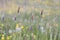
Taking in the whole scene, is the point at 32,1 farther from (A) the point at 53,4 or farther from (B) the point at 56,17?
(B) the point at 56,17

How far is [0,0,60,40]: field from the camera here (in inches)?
118

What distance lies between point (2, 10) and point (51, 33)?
1.25m

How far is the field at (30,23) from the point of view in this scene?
2.99 metres

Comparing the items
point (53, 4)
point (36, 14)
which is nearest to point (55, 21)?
point (36, 14)

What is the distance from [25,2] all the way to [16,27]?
1.11 metres

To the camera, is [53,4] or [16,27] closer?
[16,27]

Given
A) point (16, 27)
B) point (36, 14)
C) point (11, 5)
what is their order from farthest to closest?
point (11, 5) → point (36, 14) → point (16, 27)

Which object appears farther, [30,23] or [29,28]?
[30,23]

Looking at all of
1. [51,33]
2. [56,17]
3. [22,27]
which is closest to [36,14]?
[56,17]

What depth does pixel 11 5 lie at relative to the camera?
164 inches

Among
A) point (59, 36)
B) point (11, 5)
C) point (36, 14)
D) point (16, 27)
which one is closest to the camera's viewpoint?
point (59, 36)

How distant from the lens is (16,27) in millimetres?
3230

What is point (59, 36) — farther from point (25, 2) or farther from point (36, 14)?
point (25, 2)

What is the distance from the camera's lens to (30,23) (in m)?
3.32
